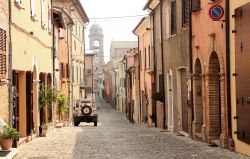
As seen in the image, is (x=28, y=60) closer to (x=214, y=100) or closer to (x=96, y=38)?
(x=214, y=100)

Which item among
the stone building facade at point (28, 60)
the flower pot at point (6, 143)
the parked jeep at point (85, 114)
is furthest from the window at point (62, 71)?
the flower pot at point (6, 143)

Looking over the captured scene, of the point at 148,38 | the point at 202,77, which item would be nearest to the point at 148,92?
the point at 148,38

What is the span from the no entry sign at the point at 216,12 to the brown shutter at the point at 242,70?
3.45 ft

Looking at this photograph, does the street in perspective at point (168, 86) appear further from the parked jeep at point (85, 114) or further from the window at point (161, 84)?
the parked jeep at point (85, 114)

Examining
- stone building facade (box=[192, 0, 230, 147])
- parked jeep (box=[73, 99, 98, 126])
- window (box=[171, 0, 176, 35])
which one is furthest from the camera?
parked jeep (box=[73, 99, 98, 126])

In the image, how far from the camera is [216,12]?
534 inches

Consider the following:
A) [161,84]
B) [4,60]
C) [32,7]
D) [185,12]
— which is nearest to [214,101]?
[185,12]

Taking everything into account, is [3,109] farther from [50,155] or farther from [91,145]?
[91,145]

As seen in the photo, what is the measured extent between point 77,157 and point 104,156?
70 cm

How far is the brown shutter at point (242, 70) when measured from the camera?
1175cm

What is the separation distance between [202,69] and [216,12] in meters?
3.36

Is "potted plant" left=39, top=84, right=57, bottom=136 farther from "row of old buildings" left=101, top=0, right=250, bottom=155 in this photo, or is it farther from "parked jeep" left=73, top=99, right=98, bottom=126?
"parked jeep" left=73, top=99, right=98, bottom=126

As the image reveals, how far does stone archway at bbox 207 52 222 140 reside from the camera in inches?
621

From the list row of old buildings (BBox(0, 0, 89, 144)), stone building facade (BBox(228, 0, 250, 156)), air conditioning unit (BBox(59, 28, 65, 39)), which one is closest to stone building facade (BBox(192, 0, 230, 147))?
stone building facade (BBox(228, 0, 250, 156))
